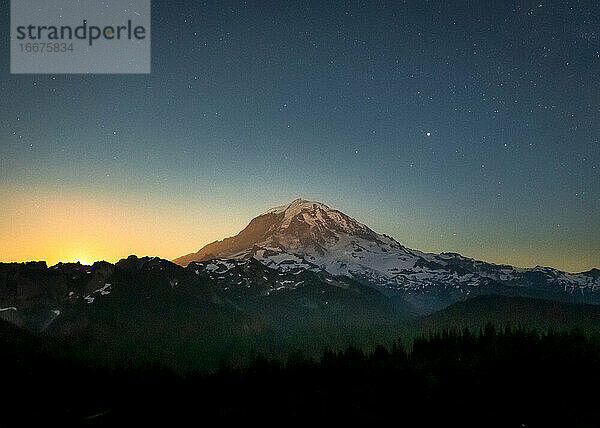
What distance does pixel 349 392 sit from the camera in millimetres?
148875

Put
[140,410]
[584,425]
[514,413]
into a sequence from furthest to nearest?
[140,410] < [514,413] < [584,425]

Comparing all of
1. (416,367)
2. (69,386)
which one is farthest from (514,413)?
(69,386)

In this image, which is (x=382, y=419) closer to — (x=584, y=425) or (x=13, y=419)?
(x=584, y=425)

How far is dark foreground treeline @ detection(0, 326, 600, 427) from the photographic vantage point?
445ft

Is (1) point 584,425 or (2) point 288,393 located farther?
(2) point 288,393

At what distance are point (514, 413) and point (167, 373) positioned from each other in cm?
10193

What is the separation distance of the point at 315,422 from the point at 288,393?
23.1m

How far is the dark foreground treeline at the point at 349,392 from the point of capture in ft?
445

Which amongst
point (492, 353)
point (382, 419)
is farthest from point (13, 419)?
point (492, 353)

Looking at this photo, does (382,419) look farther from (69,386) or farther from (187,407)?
(69,386)

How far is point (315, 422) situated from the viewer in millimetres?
129875

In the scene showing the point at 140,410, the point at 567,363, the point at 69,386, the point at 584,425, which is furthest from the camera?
the point at 69,386

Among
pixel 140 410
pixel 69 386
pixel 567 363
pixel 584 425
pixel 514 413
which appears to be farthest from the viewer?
pixel 69 386

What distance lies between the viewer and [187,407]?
146750 mm
